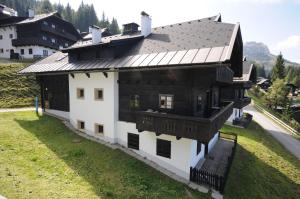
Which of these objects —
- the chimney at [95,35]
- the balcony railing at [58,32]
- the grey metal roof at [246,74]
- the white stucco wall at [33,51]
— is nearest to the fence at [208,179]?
the chimney at [95,35]

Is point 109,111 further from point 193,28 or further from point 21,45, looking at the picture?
point 21,45

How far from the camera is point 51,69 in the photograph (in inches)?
792

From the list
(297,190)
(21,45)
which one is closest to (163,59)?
(297,190)

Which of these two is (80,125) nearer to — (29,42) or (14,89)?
(14,89)

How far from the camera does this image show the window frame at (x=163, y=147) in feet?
49.2

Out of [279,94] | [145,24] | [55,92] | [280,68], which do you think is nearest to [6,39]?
[55,92]

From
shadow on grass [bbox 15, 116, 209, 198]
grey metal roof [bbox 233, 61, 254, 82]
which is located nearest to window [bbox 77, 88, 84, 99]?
shadow on grass [bbox 15, 116, 209, 198]

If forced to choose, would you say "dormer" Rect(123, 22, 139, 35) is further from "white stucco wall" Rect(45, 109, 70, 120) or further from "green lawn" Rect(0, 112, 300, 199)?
"green lawn" Rect(0, 112, 300, 199)

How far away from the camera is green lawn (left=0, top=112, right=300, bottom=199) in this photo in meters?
11.3

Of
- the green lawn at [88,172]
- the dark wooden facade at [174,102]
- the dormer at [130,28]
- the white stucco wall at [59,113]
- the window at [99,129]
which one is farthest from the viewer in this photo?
the white stucco wall at [59,113]

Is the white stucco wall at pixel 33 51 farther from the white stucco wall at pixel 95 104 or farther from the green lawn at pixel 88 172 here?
the white stucco wall at pixel 95 104

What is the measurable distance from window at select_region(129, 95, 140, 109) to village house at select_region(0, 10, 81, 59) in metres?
39.4

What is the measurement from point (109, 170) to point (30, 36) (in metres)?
45.0

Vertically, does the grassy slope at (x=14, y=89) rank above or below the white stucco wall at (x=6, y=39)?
below
